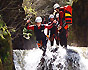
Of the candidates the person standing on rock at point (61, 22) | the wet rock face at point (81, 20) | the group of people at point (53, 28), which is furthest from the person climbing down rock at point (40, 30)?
the wet rock face at point (81, 20)

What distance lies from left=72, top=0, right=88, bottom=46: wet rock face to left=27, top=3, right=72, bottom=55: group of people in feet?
5.70

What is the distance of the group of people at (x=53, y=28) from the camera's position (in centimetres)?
668

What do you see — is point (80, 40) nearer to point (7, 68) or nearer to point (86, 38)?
point (86, 38)

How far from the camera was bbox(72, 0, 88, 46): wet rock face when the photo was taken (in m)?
8.50

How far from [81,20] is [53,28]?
2.19 meters

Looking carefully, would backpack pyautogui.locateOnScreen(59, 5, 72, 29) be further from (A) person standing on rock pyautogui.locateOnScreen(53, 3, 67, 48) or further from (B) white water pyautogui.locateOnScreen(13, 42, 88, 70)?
(B) white water pyautogui.locateOnScreen(13, 42, 88, 70)

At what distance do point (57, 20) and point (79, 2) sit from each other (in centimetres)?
231

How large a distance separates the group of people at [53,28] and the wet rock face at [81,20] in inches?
68.4

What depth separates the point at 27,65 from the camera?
6.77 metres

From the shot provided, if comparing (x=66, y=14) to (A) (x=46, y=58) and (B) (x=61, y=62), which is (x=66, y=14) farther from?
(A) (x=46, y=58)

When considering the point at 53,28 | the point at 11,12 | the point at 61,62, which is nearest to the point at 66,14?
the point at 53,28

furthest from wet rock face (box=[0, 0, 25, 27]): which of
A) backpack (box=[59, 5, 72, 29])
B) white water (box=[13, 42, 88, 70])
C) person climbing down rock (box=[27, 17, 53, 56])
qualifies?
backpack (box=[59, 5, 72, 29])

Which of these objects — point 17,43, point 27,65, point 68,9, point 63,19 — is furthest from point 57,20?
point 17,43

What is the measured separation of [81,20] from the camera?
8.95 metres
